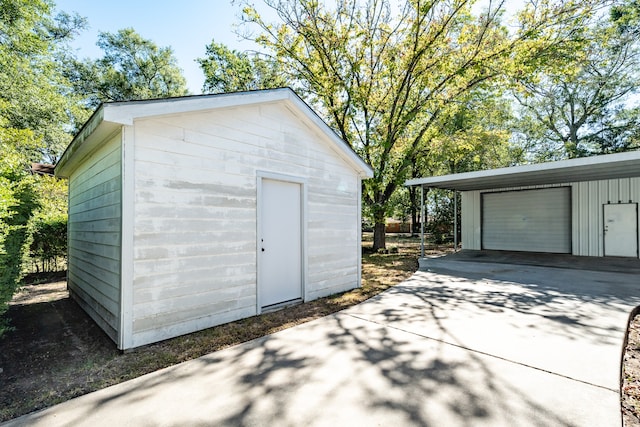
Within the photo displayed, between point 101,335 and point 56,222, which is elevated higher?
point 56,222

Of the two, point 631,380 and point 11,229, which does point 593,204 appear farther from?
point 11,229

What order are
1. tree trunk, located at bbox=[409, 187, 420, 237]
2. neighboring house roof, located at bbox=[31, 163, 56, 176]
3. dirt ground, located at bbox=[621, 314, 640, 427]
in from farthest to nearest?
tree trunk, located at bbox=[409, 187, 420, 237]
neighboring house roof, located at bbox=[31, 163, 56, 176]
dirt ground, located at bbox=[621, 314, 640, 427]

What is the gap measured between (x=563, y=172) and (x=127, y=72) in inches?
923

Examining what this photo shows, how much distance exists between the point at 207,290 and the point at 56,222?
6810mm

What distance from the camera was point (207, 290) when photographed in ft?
12.2

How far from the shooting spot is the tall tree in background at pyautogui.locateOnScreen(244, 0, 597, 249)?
376 inches

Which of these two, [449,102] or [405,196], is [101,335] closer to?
[449,102]

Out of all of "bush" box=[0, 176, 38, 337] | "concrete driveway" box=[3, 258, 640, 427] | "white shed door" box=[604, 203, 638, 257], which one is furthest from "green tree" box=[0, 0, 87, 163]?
"white shed door" box=[604, 203, 638, 257]

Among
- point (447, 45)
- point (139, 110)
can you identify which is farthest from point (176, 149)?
point (447, 45)

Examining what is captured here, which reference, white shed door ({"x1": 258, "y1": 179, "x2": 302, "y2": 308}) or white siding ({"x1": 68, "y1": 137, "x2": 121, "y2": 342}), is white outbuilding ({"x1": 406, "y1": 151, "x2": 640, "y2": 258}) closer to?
white shed door ({"x1": 258, "y1": 179, "x2": 302, "y2": 308})

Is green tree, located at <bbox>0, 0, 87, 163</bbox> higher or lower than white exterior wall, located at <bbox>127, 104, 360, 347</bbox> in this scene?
higher

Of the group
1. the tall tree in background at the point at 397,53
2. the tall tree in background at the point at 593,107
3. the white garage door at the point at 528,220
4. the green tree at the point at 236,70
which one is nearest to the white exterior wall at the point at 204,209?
the tall tree in background at the point at 397,53

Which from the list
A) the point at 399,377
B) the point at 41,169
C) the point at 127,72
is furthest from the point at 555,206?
the point at 127,72

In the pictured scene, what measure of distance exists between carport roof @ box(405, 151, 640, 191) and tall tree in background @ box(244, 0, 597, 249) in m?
2.57
